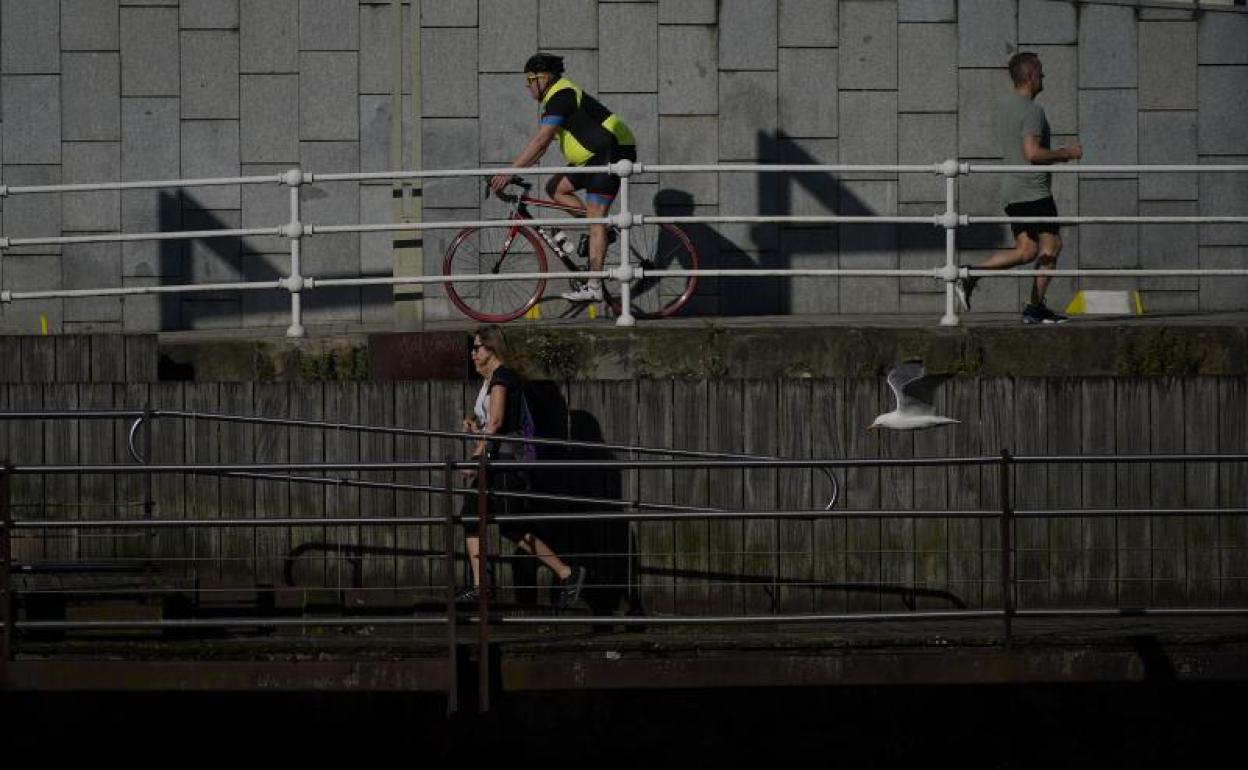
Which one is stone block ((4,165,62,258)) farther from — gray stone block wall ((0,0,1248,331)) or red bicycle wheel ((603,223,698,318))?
red bicycle wheel ((603,223,698,318))

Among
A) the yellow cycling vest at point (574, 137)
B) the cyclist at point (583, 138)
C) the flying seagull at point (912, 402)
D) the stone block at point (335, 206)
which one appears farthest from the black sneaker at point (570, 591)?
the stone block at point (335, 206)

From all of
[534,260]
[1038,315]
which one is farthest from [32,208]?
[1038,315]

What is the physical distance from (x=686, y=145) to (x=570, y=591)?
469cm

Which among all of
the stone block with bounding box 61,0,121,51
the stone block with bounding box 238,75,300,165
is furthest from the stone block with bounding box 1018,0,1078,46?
the stone block with bounding box 61,0,121,51

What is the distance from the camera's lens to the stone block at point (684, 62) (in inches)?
534

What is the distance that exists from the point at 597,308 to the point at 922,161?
2787mm

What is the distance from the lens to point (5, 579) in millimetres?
8773

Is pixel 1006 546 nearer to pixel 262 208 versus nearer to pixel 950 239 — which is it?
pixel 950 239

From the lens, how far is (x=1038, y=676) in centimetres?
888

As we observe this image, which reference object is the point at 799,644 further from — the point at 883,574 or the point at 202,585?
the point at 202,585

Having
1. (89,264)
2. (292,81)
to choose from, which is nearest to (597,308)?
(292,81)

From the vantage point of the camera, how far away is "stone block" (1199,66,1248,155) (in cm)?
1358

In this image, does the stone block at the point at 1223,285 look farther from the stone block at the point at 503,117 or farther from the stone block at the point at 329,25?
the stone block at the point at 329,25

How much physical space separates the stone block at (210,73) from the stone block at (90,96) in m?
0.51
